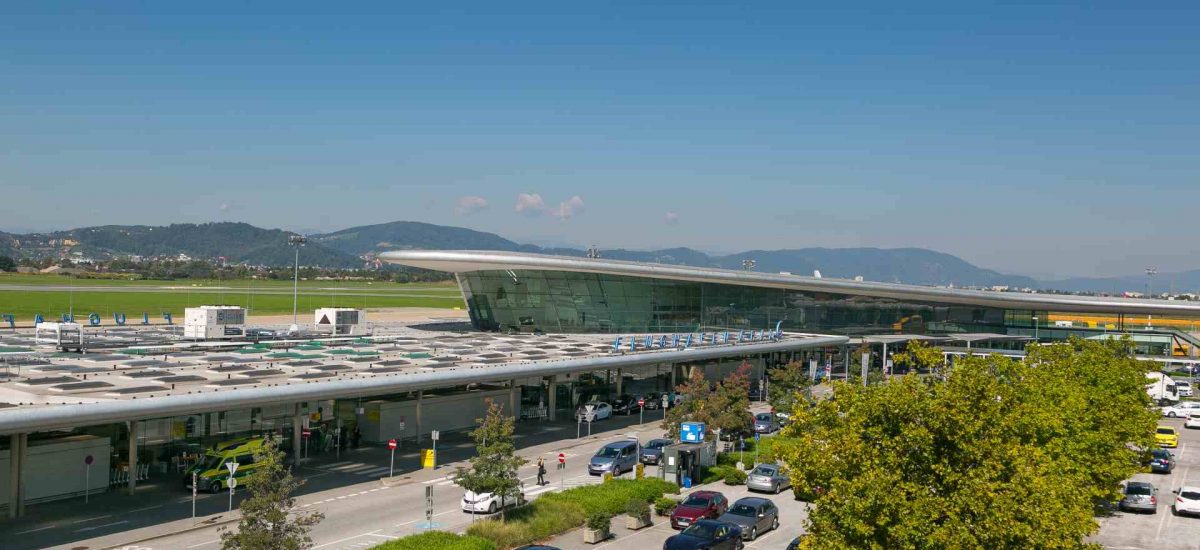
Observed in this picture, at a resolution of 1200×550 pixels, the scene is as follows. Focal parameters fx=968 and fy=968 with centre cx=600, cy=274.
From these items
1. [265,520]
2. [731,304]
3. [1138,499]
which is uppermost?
[731,304]

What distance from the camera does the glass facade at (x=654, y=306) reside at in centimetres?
7794

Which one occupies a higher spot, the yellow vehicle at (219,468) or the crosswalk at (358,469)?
the yellow vehicle at (219,468)

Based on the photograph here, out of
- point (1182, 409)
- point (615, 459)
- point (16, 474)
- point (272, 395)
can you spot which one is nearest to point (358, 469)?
point (272, 395)

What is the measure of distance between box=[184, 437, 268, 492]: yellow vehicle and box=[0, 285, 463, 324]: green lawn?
2250 inches

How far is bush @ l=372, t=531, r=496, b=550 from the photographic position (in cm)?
2438

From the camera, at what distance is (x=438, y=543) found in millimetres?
24734

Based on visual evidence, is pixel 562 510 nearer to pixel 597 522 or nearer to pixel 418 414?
pixel 597 522

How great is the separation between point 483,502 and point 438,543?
19.1 feet

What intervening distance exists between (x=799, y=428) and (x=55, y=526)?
2136cm

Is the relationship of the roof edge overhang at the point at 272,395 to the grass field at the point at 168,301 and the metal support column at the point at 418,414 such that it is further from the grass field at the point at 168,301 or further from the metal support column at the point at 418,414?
the grass field at the point at 168,301

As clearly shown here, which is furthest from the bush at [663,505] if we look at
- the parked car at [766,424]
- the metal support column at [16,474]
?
the parked car at [766,424]

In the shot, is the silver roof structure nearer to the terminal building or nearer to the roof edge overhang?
the terminal building

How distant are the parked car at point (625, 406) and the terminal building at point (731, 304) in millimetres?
18712

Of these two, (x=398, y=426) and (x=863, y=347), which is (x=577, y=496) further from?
(x=863, y=347)
